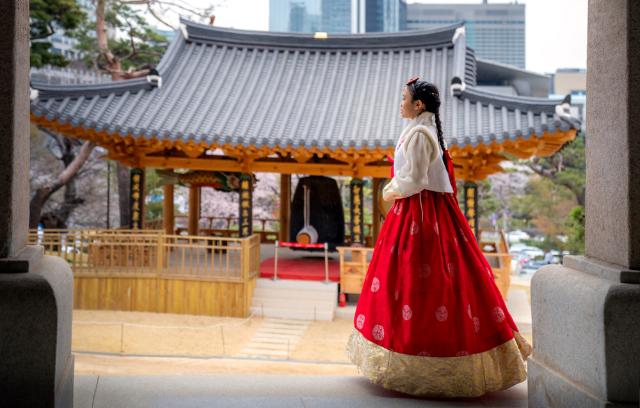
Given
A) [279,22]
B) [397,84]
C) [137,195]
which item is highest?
[279,22]

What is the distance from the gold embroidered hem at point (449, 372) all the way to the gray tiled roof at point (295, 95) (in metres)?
5.83

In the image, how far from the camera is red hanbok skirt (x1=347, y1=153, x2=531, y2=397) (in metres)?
2.24

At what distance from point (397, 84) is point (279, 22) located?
18045 mm

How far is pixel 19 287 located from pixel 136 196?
25.5 feet

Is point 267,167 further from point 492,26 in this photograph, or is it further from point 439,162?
point 492,26

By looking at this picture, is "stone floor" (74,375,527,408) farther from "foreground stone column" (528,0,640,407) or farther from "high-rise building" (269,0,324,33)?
"high-rise building" (269,0,324,33)

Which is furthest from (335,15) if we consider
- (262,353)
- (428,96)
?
(428,96)

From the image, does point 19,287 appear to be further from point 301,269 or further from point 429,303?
point 301,269

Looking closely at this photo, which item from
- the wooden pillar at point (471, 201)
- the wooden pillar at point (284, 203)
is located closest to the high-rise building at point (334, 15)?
the wooden pillar at point (284, 203)

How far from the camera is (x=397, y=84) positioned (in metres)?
9.81

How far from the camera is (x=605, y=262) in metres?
1.74

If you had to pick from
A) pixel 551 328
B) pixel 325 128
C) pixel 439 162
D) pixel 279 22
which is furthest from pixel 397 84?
pixel 279 22

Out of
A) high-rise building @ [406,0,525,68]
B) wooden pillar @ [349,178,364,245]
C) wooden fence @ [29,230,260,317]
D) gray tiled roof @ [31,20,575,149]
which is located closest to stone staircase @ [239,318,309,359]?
wooden fence @ [29,230,260,317]

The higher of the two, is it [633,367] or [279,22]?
[279,22]
